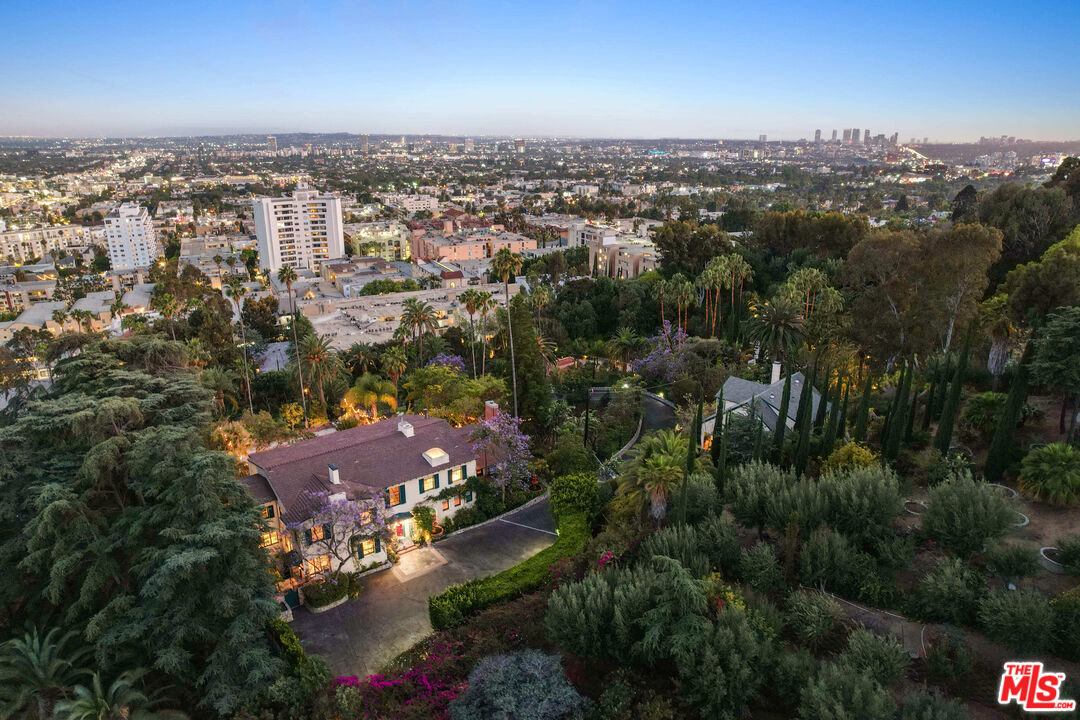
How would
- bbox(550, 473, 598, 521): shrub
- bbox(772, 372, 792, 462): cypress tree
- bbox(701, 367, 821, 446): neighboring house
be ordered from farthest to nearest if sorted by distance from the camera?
bbox(701, 367, 821, 446): neighboring house → bbox(772, 372, 792, 462): cypress tree → bbox(550, 473, 598, 521): shrub

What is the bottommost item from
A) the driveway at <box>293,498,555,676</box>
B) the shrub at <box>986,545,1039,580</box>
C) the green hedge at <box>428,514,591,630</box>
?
the driveway at <box>293,498,555,676</box>

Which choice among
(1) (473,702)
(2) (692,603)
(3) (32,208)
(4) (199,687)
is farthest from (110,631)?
(3) (32,208)

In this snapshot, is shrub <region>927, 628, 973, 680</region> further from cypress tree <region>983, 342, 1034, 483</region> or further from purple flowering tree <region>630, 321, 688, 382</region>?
purple flowering tree <region>630, 321, 688, 382</region>

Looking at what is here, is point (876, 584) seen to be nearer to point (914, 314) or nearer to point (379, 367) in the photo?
point (914, 314)

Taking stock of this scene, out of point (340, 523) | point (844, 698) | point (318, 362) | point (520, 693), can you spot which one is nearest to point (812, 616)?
point (844, 698)

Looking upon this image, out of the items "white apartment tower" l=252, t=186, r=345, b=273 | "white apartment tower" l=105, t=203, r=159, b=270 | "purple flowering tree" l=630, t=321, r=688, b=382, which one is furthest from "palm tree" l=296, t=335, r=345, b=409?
"white apartment tower" l=105, t=203, r=159, b=270

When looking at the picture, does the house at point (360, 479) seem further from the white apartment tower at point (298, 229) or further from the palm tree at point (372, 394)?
the white apartment tower at point (298, 229)

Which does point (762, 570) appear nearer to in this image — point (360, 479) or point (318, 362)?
point (360, 479)
